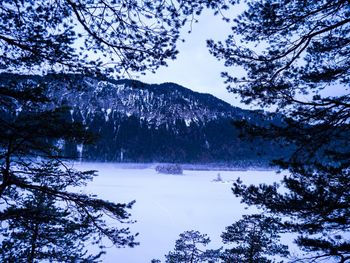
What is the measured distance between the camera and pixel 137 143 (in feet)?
475

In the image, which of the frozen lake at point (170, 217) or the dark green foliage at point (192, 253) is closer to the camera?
the dark green foliage at point (192, 253)

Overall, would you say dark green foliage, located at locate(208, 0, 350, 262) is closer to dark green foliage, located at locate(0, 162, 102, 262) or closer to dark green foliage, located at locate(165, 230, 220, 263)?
dark green foliage, located at locate(0, 162, 102, 262)

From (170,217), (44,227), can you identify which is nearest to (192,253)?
(44,227)

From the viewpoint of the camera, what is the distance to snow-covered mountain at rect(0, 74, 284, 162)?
5527 inches

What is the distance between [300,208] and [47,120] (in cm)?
471

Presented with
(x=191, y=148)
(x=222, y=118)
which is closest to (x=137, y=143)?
(x=191, y=148)

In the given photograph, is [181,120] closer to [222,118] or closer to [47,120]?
[222,118]

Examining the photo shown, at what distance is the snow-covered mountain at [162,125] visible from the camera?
461 feet

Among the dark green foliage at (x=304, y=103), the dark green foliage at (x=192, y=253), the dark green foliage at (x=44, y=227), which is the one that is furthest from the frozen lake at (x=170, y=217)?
the dark green foliage at (x=304, y=103)

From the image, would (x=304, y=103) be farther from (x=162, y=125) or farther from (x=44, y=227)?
(x=162, y=125)

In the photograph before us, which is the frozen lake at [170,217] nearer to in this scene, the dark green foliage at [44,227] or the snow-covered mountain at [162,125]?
the dark green foliage at [44,227]

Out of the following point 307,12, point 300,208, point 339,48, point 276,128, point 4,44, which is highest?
point 307,12

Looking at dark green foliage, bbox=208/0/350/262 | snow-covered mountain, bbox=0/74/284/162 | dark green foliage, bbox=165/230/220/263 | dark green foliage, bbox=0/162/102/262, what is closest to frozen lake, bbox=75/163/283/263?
dark green foliage, bbox=165/230/220/263

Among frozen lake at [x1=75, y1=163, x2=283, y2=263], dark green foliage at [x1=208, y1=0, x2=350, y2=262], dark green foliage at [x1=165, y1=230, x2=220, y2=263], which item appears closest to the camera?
dark green foliage at [x1=208, y1=0, x2=350, y2=262]
